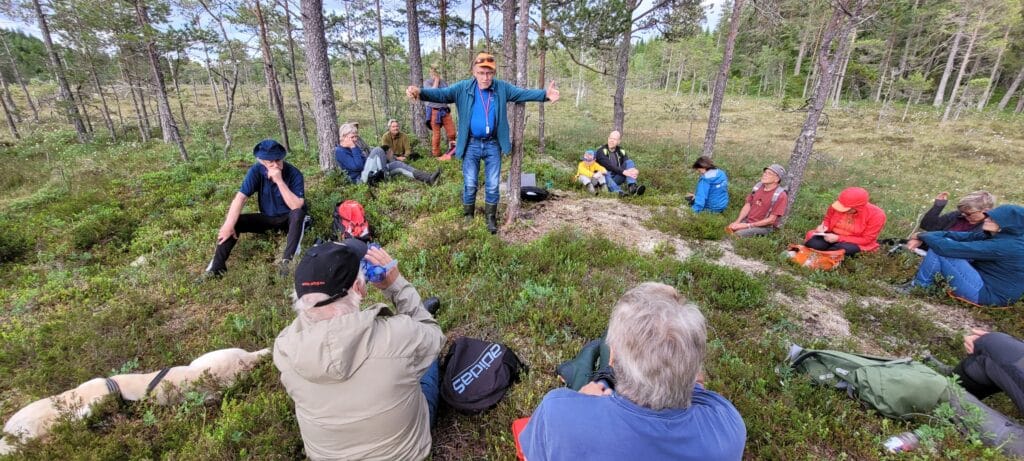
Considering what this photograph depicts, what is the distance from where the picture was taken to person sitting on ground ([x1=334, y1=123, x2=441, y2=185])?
8023mm

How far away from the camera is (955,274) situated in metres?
4.96

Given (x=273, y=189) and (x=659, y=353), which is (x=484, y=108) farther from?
(x=659, y=353)

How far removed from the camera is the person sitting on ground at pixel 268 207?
5125 millimetres

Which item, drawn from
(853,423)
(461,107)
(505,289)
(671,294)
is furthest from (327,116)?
(853,423)

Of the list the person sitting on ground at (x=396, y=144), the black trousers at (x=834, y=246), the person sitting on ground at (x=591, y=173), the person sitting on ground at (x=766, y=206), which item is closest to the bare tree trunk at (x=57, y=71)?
the person sitting on ground at (x=396, y=144)

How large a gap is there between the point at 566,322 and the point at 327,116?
7.32 metres

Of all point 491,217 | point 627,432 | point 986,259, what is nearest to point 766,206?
point 986,259

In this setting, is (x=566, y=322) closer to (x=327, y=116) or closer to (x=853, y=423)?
(x=853, y=423)

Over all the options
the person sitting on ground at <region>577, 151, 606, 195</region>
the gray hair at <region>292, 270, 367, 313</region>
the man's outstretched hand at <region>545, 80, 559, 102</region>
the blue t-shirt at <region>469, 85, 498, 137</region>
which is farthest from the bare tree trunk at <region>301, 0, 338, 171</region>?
the gray hair at <region>292, 270, 367, 313</region>

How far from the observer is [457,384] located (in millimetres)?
2967

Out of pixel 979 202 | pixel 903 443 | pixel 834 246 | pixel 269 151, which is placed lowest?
pixel 903 443

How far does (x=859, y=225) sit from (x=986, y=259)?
4.82 feet

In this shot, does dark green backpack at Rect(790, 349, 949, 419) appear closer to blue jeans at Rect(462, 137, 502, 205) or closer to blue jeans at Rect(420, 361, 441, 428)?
blue jeans at Rect(420, 361, 441, 428)

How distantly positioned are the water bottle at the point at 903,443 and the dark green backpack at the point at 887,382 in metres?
0.24
